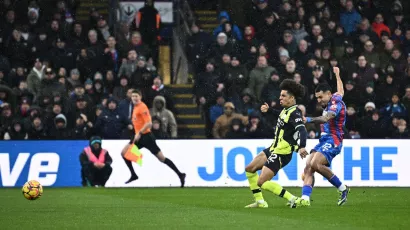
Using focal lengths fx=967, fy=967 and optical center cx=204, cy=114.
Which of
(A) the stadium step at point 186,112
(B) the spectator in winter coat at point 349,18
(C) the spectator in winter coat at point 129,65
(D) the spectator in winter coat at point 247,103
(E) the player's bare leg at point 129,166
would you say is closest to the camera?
Result: (E) the player's bare leg at point 129,166

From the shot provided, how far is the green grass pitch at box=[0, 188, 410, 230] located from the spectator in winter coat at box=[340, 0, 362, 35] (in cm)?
782

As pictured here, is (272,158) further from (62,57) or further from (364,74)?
(62,57)

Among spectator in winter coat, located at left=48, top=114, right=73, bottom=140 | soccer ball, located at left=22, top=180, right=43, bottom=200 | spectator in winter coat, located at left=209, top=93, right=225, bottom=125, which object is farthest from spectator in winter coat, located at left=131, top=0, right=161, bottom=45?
soccer ball, located at left=22, top=180, right=43, bottom=200

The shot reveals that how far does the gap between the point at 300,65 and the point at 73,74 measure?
5.76m

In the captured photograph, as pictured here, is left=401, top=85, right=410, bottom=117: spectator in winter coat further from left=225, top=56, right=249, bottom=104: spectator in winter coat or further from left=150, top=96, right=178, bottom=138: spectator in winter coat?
left=150, top=96, right=178, bottom=138: spectator in winter coat

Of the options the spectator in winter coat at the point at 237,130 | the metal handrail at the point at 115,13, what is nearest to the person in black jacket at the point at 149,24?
the metal handrail at the point at 115,13

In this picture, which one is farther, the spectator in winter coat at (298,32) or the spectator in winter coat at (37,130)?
the spectator in winter coat at (298,32)

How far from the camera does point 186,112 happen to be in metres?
25.9

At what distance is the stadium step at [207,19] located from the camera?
2872 cm

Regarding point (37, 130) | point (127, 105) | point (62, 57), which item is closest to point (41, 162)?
point (37, 130)

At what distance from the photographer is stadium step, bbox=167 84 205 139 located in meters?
24.9

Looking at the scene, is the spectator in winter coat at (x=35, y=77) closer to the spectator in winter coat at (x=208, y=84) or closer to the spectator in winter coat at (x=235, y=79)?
the spectator in winter coat at (x=208, y=84)

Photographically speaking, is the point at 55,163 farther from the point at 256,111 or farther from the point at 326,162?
the point at 326,162

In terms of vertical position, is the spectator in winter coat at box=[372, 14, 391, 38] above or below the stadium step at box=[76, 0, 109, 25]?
below
